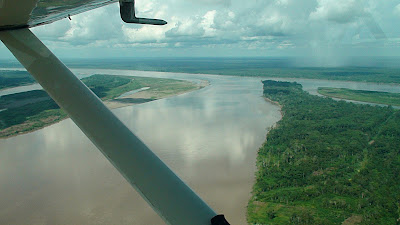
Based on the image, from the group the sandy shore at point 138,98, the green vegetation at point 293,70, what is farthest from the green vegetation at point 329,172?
the green vegetation at point 293,70

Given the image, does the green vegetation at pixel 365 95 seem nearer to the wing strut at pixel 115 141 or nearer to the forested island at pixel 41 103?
the forested island at pixel 41 103

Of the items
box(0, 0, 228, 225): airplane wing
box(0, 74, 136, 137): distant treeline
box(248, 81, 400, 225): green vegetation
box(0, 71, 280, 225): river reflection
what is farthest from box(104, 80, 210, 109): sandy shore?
box(0, 0, 228, 225): airplane wing

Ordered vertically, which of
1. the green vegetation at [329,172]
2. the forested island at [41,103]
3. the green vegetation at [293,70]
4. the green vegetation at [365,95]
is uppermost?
the green vegetation at [293,70]

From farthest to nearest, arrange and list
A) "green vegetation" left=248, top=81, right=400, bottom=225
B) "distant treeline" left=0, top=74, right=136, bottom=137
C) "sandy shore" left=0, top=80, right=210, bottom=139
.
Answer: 1. "distant treeline" left=0, top=74, right=136, bottom=137
2. "sandy shore" left=0, top=80, right=210, bottom=139
3. "green vegetation" left=248, top=81, right=400, bottom=225

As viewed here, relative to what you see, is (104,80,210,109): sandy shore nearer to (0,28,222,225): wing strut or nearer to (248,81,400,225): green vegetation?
(248,81,400,225): green vegetation

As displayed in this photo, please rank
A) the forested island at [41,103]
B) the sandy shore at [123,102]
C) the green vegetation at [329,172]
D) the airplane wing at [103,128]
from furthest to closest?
1. the forested island at [41,103]
2. the sandy shore at [123,102]
3. the green vegetation at [329,172]
4. the airplane wing at [103,128]

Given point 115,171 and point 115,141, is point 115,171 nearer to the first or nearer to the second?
point 115,171

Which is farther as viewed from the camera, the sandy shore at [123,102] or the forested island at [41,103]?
the forested island at [41,103]

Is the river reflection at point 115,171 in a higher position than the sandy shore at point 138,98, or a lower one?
lower
